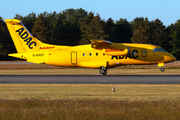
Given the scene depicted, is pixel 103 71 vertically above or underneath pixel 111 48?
underneath

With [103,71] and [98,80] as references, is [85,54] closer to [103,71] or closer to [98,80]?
[103,71]

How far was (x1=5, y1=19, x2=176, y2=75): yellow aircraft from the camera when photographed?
1331 inches

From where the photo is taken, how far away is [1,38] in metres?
82.8

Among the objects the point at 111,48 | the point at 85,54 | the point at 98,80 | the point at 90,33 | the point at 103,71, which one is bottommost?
the point at 98,80

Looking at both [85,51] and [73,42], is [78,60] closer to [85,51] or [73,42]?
[85,51]

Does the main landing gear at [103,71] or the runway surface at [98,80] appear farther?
the main landing gear at [103,71]

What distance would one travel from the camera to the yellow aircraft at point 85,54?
33.8 meters

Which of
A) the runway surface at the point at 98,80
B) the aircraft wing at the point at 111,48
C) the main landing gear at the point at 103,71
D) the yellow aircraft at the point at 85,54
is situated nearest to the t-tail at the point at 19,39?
the yellow aircraft at the point at 85,54

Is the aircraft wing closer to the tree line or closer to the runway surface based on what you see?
the runway surface

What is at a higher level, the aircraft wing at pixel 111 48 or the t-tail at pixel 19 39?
the t-tail at pixel 19 39

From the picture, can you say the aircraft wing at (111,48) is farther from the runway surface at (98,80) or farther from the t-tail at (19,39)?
the t-tail at (19,39)

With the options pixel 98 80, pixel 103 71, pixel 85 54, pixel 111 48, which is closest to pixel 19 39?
pixel 85 54

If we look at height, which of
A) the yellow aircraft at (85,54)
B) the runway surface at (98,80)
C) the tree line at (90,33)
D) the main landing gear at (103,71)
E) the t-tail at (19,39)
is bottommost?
the runway surface at (98,80)

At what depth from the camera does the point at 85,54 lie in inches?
1348
